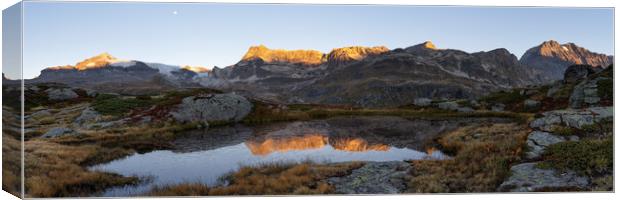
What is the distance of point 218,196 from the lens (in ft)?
49.0

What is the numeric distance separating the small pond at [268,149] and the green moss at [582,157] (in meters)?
4.70

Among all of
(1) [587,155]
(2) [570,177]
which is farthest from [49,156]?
(1) [587,155]

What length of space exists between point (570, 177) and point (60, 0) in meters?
19.8

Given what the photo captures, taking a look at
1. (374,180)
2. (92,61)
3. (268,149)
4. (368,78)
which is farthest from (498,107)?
(368,78)

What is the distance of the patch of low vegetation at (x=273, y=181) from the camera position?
15.1 meters

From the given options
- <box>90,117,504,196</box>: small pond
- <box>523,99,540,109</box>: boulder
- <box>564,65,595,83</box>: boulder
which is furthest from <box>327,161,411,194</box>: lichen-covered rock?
<box>523,99,540,109</box>: boulder

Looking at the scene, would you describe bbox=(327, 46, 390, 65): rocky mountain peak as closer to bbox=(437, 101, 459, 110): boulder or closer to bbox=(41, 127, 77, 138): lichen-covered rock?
bbox=(437, 101, 459, 110): boulder

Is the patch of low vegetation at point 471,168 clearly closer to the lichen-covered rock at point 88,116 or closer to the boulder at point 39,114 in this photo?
the boulder at point 39,114

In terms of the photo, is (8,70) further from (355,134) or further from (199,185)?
(355,134)

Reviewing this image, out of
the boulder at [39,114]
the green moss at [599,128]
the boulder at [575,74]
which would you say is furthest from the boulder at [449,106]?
the boulder at [39,114]

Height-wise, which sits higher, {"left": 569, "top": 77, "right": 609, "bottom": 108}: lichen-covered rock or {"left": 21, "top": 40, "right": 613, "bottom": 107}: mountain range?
{"left": 21, "top": 40, "right": 613, "bottom": 107}: mountain range

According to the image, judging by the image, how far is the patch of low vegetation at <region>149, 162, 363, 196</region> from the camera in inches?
595

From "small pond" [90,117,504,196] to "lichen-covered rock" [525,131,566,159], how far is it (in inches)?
151

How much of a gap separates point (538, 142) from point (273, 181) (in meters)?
11.5
